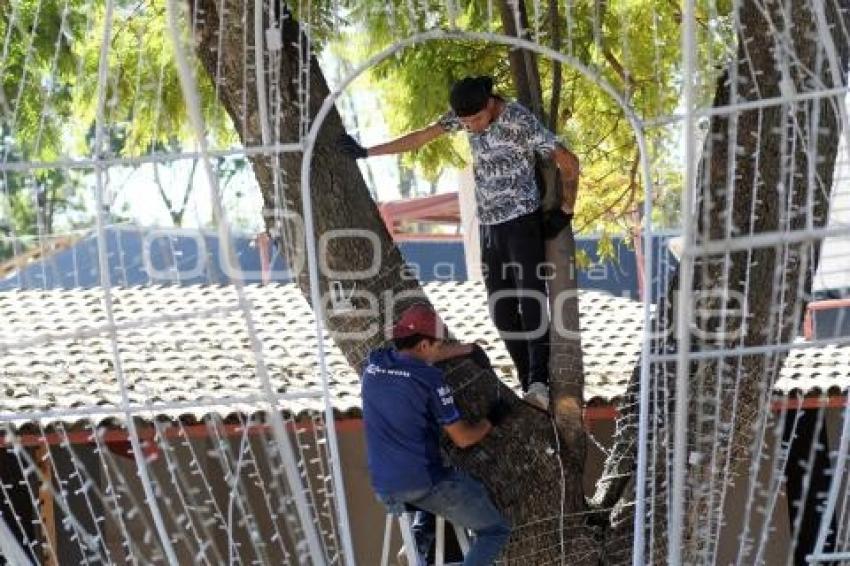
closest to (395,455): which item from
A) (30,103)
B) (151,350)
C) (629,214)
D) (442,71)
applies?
(442,71)

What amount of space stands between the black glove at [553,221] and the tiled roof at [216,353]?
1.58m

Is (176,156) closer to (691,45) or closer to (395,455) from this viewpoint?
(395,455)

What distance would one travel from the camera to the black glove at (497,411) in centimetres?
436

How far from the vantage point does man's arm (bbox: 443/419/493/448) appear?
410cm

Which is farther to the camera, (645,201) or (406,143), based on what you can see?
(406,143)

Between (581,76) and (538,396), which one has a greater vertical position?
(581,76)

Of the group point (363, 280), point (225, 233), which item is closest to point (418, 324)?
point (363, 280)

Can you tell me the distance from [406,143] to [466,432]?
0.86m

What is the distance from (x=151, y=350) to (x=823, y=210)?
3.91 m

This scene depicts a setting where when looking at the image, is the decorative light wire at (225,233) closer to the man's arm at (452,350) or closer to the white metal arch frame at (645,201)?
the white metal arch frame at (645,201)

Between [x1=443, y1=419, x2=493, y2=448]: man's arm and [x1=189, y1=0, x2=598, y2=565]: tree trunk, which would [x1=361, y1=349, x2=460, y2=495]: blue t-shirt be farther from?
[x1=189, y1=0, x2=598, y2=565]: tree trunk

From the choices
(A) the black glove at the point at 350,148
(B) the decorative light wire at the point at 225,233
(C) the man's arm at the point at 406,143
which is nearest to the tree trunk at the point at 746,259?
(C) the man's arm at the point at 406,143

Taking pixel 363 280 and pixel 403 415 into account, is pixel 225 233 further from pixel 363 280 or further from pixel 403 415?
pixel 363 280

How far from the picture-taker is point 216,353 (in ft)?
24.1
